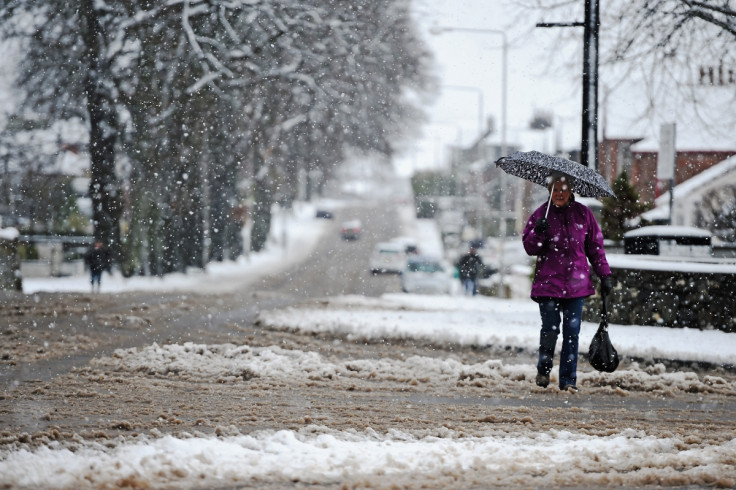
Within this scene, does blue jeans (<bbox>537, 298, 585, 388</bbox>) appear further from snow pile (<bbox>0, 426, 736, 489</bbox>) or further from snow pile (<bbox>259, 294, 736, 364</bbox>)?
snow pile (<bbox>259, 294, 736, 364</bbox>)

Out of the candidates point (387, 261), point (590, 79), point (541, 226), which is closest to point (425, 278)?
point (387, 261)

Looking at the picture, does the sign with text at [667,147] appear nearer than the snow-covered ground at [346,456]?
No

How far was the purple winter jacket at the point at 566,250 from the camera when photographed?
24.0 ft

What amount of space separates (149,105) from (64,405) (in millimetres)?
20488

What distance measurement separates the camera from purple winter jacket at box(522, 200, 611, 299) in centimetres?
730

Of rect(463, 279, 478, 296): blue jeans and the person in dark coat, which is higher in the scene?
the person in dark coat

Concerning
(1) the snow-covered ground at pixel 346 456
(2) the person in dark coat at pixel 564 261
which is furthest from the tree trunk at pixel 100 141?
(2) the person in dark coat at pixel 564 261

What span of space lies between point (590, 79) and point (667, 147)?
101 inches

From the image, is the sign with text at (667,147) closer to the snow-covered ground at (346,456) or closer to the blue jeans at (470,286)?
the snow-covered ground at (346,456)

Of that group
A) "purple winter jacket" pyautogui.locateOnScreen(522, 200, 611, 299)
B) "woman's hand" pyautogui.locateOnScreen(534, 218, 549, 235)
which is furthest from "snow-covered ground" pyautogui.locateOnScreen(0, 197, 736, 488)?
"woman's hand" pyautogui.locateOnScreen(534, 218, 549, 235)

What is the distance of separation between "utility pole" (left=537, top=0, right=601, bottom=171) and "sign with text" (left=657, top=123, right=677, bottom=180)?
215 cm

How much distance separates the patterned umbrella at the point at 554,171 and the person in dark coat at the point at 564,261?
139 mm

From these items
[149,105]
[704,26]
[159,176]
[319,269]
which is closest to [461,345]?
[704,26]

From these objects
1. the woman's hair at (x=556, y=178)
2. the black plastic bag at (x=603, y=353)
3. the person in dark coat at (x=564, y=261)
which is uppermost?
the woman's hair at (x=556, y=178)
